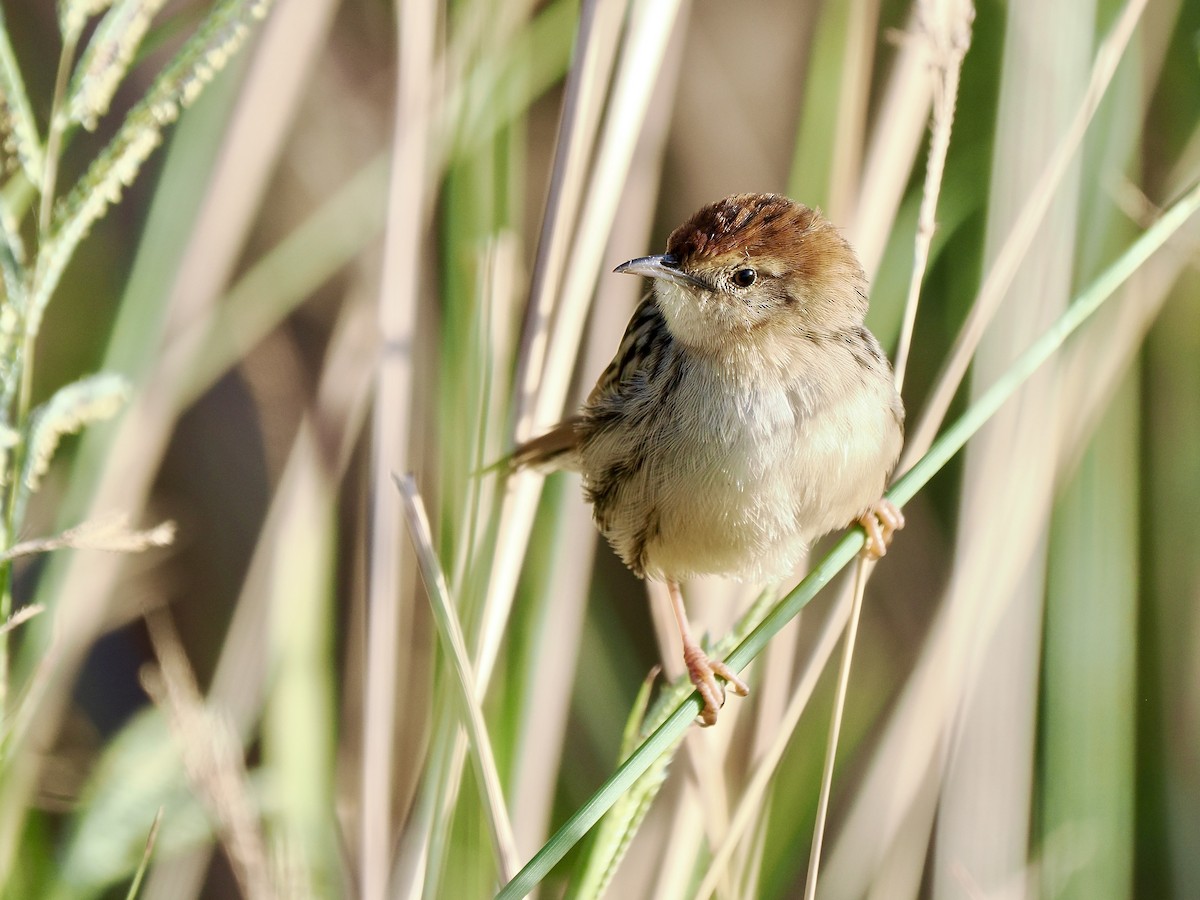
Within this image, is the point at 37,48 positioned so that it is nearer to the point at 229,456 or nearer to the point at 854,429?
the point at 229,456

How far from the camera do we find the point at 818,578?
4.70 feet

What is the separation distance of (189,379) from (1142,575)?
6.94ft

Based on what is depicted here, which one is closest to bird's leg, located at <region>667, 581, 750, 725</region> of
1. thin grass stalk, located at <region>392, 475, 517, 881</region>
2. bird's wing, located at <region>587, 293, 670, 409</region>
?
thin grass stalk, located at <region>392, 475, 517, 881</region>

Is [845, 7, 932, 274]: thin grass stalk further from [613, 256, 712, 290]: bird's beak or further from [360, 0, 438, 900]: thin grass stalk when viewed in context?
[360, 0, 438, 900]: thin grass stalk

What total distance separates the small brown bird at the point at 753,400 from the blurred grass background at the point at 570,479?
0.51 feet

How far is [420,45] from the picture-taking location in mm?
2076

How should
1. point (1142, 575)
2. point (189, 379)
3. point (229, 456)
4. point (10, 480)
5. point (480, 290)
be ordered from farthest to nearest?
1. point (229, 456)
2. point (1142, 575)
3. point (189, 379)
4. point (480, 290)
5. point (10, 480)

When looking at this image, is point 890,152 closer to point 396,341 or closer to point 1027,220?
point 1027,220

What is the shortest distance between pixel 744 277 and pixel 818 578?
0.64 meters

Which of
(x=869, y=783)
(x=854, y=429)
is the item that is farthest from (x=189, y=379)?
(x=869, y=783)

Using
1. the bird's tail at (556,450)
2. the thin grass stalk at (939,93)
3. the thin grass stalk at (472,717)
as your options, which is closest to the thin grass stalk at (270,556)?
the bird's tail at (556,450)

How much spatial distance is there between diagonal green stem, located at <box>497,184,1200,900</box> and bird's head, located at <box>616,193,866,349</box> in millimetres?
435

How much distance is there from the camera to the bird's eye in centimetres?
190

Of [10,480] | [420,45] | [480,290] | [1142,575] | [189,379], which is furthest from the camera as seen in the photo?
[1142,575]
